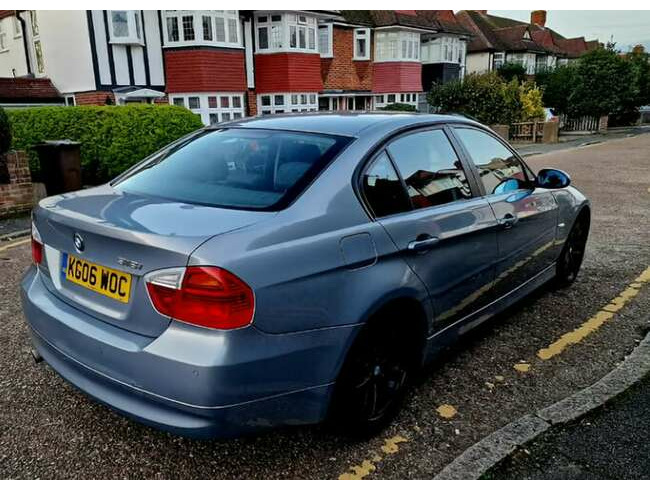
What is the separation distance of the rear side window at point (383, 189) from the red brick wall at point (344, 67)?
2611 cm

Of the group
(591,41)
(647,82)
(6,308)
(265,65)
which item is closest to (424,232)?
(6,308)

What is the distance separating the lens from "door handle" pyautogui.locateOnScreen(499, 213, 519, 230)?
3.45m

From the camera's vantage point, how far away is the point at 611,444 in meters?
2.68

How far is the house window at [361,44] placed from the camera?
2914 cm

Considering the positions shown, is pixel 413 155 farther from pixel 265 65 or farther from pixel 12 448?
pixel 265 65

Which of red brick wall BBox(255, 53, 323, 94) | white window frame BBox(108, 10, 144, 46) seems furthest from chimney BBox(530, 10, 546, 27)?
white window frame BBox(108, 10, 144, 46)

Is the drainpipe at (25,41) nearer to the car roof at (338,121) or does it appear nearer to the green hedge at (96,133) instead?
the green hedge at (96,133)

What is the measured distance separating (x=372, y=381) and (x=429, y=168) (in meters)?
1.24

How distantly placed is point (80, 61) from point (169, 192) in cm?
1916

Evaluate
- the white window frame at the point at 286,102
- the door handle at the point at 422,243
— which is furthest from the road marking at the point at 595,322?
the white window frame at the point at 286,102

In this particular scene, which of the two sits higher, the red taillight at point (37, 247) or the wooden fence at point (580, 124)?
the red taillight at point (37, 247)

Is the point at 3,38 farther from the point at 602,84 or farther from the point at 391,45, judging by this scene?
the point at 602,84

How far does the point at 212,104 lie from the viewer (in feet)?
71.2

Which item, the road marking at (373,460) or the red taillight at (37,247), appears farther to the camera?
the red taillight at (37,247)
